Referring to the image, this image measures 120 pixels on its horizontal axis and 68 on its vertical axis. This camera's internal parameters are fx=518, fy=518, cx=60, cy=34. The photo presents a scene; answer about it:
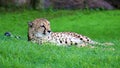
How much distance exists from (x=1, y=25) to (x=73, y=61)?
14634mm

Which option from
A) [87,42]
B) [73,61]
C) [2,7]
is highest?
[73,61]

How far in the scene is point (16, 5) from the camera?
31625 millimetres

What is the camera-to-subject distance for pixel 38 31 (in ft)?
51.6

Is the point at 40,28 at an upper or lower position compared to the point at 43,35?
upper

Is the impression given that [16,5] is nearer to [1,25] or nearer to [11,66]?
[1,25]

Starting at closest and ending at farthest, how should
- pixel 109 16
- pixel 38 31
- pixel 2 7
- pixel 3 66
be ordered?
pixel 3 66 < pixel 38 31 < pixel 109 16 < pixel 2 7

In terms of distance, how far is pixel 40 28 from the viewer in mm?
15641

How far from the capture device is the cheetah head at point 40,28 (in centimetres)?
1555

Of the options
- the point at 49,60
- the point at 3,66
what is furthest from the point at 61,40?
the point at 3,66

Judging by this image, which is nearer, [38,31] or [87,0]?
[38,31]

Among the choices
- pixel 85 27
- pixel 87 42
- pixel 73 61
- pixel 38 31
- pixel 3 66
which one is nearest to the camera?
pixel 3 66

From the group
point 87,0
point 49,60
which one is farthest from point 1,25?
point 49,60

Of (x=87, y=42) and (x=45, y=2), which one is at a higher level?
(x=87, y=42)

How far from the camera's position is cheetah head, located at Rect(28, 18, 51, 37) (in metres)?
15.5
